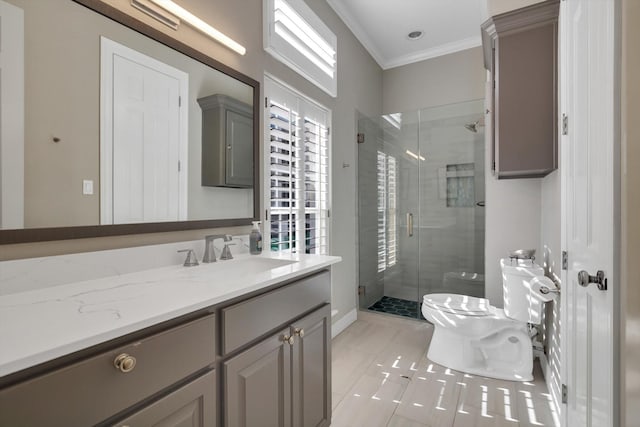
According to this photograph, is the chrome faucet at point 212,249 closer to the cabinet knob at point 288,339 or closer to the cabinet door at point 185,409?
the cabinet knob at point 288,339

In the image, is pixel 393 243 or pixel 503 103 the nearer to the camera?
pixel 503 103

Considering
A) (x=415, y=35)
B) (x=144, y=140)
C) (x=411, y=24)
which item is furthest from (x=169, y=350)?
(x=415, y=35)

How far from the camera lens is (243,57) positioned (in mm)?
1815

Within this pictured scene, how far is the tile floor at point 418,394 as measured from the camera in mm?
1693

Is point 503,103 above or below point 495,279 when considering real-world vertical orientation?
above

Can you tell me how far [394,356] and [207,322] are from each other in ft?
6.39

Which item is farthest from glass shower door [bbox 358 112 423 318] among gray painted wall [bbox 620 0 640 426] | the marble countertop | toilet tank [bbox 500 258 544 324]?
gray painted wall [bbox 620 0 640 426]

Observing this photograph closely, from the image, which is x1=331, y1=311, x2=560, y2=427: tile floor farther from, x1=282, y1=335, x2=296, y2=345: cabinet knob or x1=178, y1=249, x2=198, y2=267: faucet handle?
x1=178, y1=249, x2=198, y2=267: faucet handle

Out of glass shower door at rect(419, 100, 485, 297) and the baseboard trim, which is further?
glass shower door at rect(419, 100, 485, 297)

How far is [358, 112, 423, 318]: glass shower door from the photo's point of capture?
3.33 metres

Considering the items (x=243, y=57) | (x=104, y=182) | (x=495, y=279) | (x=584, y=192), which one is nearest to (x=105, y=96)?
(x=104, y=182)

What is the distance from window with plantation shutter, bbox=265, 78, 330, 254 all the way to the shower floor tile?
3.93 ft

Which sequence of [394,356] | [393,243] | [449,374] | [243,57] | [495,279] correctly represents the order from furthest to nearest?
[393,243] → [495,279] → [394,356] → [449,374] → [243,57]

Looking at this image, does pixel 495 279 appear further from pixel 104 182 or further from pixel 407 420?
pixel 104 182
